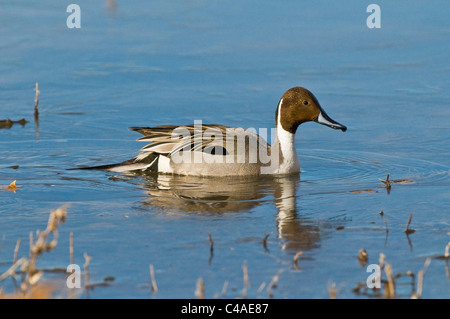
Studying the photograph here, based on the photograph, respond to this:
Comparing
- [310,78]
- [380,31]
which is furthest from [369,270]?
[380,31]

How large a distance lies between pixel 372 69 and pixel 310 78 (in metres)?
0.96

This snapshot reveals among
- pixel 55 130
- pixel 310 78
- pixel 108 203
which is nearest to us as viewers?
pixel 108 203

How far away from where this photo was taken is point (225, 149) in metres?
8.22

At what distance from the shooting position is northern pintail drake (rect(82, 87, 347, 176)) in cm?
818

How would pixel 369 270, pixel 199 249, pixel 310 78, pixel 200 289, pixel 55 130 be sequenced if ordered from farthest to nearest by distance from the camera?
pixel 310 78 < pixel 55 130 < pixel 199 249 < pixel 369 270 < pixel 200 289

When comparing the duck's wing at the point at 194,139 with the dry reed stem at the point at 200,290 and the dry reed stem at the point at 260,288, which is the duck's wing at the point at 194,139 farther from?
the dry reed stem at the point at 200,290

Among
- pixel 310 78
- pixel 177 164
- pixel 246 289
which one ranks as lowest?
pixel 246 289

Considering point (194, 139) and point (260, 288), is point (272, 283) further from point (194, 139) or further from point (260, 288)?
point (194, 139)

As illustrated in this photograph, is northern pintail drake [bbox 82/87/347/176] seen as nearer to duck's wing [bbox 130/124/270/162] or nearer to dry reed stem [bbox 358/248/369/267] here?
duck's wing [bbox 130/124/270/162]

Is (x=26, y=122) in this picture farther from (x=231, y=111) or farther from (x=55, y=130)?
(x=231, y=111)

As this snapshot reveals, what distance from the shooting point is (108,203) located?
276 inches

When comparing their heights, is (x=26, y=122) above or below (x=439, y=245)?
above

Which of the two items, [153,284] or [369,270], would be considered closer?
[153,284]

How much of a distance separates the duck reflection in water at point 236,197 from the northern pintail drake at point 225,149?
0.32ft
